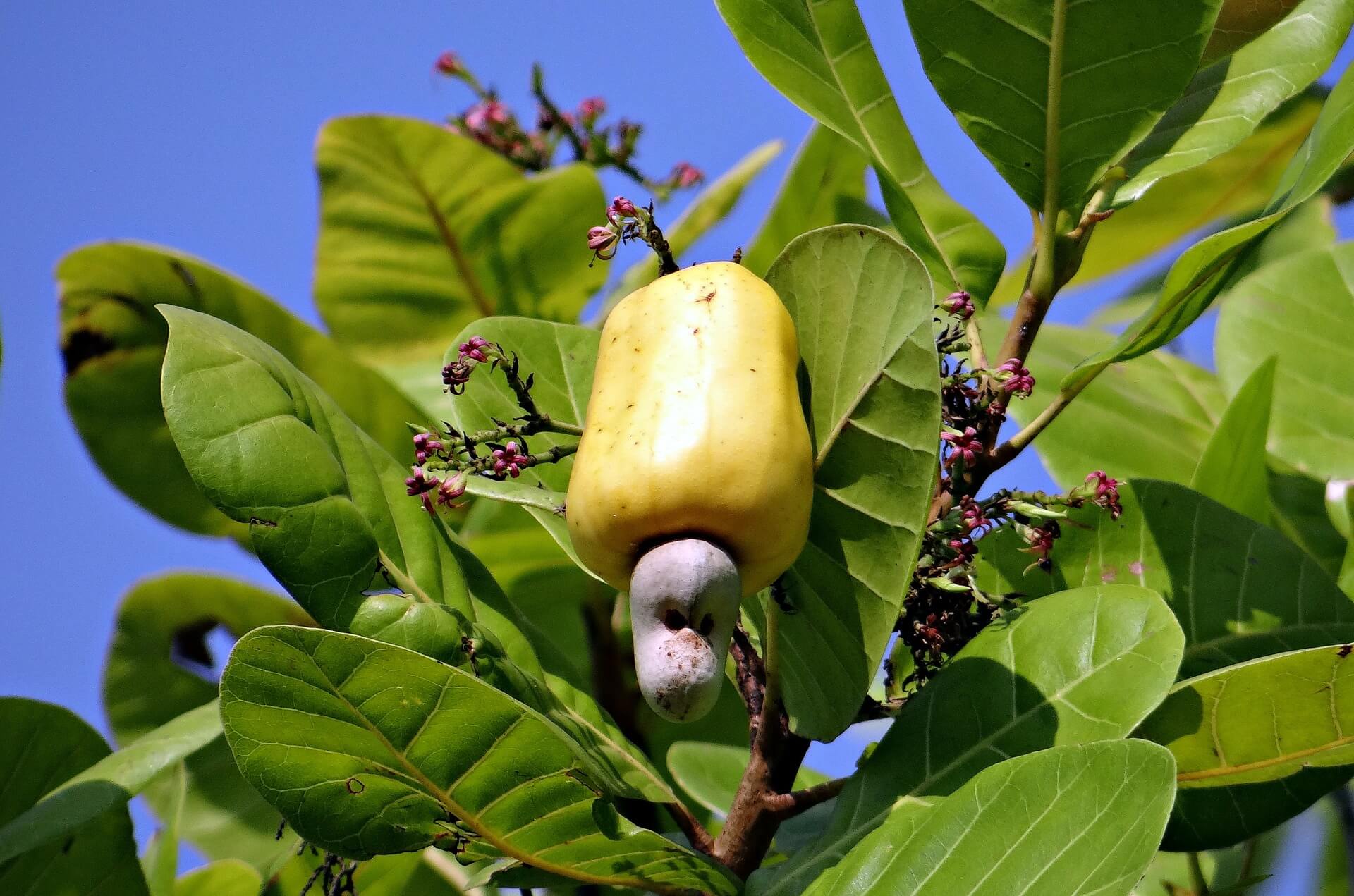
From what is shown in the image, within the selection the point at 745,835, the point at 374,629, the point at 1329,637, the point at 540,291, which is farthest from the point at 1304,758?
the point at 540,291

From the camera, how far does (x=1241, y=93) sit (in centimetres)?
154

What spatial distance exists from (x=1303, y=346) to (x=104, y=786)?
5.75ft

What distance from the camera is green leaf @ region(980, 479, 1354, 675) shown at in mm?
1511

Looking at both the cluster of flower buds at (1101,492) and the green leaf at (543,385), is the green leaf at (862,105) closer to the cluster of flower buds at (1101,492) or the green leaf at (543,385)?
the cluster of flower buds at (1101,492)

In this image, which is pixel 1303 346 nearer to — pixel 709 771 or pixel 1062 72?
pixel 1062 72

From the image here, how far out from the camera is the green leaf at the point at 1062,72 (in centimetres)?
139

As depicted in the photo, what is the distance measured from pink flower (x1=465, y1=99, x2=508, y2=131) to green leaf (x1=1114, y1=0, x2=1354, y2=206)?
1619 millimetres

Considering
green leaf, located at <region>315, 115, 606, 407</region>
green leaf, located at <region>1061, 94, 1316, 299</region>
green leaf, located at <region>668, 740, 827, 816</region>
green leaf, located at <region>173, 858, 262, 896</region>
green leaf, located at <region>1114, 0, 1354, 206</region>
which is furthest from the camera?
green leaf, located at <region>1061, 94, 1316, 299</region>

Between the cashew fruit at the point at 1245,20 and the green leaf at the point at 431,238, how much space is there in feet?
4.19

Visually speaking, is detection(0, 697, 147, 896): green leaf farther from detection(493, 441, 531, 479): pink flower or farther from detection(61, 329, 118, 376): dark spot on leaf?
detection(61, 329, 118, 376): dark spot on leaf

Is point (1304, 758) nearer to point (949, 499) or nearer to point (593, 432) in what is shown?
point (949, 499)

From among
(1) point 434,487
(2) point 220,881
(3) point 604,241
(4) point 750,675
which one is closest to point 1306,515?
(4) point 750,675

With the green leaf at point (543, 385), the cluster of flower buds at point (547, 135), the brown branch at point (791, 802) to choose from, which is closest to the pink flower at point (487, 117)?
the cluster of flower buds at point (547, 135)

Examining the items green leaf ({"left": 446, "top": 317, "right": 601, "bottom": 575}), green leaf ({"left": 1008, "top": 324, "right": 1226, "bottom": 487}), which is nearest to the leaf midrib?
green leaf ({"left": 446, "top": 317, "right": 601, "bottom": 575})
